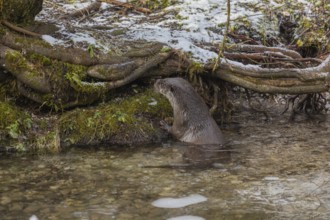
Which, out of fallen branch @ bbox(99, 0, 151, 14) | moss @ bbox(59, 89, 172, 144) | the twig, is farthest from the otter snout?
fallen branch @ bbox(99, 0, 151, 14)

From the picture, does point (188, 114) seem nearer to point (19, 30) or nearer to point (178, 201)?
point (19, 30)

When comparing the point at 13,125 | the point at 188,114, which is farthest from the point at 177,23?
the point at 13,125

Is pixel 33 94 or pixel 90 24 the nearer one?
pixel 33 94

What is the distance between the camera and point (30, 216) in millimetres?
4422

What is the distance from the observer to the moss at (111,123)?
7051 millimetres

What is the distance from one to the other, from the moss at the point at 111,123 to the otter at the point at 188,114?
14.2 inches

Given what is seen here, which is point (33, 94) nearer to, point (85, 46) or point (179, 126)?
point (85, 46)

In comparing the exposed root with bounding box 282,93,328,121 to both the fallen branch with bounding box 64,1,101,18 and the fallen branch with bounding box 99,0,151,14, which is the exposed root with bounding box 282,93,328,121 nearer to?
the fallen branch with bounding box 99,0,151,14

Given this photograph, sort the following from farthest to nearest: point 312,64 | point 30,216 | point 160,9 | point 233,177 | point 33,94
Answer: point 160,9, point 312,64, point 33,94, point 233,177, point 30,216

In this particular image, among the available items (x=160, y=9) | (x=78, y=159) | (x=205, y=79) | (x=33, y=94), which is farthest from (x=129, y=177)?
(x=160, y=9)

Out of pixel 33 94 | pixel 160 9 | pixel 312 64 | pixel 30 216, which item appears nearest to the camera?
pixel 30 216

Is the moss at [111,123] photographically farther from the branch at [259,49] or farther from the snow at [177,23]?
the branch at [259,49]

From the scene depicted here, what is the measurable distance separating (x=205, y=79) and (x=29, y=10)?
2.97 meters

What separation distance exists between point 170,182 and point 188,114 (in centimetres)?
230
